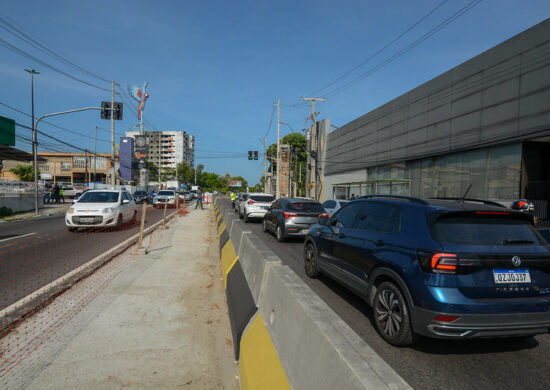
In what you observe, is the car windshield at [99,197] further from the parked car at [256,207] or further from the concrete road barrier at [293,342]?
the concrete road barrier at [293,342]

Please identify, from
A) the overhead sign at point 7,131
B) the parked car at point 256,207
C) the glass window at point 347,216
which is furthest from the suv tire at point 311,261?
the overhead sign at point 7,131

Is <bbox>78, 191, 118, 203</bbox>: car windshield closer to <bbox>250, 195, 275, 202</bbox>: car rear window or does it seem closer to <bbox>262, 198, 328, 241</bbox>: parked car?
<bbox>262, 198, 328, 241</bbox>: parked car

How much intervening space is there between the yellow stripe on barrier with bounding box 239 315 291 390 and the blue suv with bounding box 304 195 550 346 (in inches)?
60.8

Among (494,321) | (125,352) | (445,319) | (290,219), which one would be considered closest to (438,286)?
(445,319)

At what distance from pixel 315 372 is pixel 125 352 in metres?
2.43

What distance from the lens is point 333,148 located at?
3984cm

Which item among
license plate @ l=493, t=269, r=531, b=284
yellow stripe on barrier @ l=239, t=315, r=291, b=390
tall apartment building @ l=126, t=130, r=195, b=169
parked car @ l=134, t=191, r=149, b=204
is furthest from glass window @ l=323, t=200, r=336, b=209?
tall apartment building @ l=126, t=130, r=195, b=169

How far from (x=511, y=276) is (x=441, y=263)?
71 cm

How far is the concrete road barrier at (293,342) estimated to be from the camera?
1.58 meters

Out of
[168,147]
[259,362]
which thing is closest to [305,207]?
[259,362]

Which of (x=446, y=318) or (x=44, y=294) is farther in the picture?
(x=44, y=294)

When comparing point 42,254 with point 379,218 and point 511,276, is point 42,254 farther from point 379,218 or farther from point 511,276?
point 511,276

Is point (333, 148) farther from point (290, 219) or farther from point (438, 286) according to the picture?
point (438, 286)

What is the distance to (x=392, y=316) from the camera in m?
3.63
